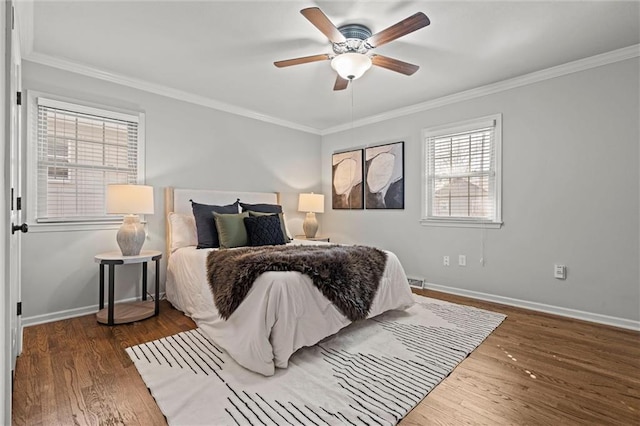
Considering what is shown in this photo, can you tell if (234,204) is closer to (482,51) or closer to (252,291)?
(252,291)

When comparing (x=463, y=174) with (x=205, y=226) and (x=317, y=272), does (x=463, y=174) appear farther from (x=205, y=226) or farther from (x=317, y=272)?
(x=205, y=226)

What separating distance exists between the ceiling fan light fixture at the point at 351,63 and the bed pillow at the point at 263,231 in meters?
1.70

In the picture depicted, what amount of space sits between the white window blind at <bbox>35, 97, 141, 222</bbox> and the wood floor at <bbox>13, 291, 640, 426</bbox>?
1124 mm

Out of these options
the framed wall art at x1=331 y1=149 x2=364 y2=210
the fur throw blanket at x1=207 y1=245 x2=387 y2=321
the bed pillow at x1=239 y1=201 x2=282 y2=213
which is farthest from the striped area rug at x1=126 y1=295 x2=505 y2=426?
the framed wall art at x1=331 y1=149 x2=364 y2=210

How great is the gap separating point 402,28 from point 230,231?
2362 mm

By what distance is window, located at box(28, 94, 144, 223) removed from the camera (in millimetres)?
2994

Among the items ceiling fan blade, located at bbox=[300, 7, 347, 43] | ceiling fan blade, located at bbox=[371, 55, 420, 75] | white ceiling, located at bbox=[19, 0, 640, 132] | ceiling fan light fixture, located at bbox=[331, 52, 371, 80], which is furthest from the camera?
ceiling fan blade, located at bbox=[371, 55, 420, 75]

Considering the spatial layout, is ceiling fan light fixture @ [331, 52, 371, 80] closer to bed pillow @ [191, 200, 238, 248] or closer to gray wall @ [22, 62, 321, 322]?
bed pillow @ [191, 200, 238, 248]

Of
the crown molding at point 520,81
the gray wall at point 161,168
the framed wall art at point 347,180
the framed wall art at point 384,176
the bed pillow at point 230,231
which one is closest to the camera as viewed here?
the crown molding at point 520,81

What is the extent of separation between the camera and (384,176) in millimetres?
4762

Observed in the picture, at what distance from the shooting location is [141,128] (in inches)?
142

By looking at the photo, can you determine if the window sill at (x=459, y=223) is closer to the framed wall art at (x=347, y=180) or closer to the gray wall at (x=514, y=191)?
the gray wall at (x=514, y=191)

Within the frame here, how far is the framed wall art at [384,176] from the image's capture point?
180 inches

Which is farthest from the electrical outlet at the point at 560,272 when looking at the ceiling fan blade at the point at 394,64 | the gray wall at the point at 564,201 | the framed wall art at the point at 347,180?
the framed wall art at the point at 347,180
